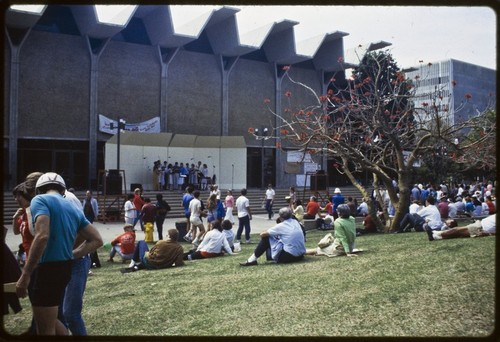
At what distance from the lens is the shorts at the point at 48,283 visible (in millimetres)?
4004

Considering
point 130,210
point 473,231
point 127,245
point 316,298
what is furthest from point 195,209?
point 316,298

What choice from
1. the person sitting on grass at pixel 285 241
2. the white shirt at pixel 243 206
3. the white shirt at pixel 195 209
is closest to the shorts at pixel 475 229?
the person sitting on grass at pixel 285 241

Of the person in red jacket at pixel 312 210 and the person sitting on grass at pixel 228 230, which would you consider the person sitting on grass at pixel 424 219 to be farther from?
the person sitting on grass at pixel 228 230

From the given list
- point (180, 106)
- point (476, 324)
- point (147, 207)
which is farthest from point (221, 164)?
point (476, 324)

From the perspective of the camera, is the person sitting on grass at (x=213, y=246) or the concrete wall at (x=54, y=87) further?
the concrete wall at (x=54, y=87)

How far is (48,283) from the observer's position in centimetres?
402

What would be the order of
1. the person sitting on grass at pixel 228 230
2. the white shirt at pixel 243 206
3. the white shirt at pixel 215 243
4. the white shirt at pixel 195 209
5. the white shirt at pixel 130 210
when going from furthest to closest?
the white shirt at pixel 130 210
the white shirt at pixel 243 206
the white shirt at pixel 195 209
the person sitting on grass at pixel 228 230
the white shirt at pixel 215 243

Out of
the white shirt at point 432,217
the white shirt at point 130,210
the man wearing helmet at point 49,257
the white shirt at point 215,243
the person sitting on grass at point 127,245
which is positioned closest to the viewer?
the man wearing helmet at point 49,257

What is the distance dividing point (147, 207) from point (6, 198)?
39.4ft

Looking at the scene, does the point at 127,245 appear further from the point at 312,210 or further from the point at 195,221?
the point at 312,210

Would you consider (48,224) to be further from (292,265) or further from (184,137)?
(184,137)

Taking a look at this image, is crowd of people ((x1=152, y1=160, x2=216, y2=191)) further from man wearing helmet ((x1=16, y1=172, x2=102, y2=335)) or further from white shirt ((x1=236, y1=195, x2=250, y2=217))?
man wearing helmet ((x1=16, y1=172, x2=102, y2=335))

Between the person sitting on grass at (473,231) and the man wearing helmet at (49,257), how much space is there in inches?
312

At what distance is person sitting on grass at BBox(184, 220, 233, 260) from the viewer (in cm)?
1094
